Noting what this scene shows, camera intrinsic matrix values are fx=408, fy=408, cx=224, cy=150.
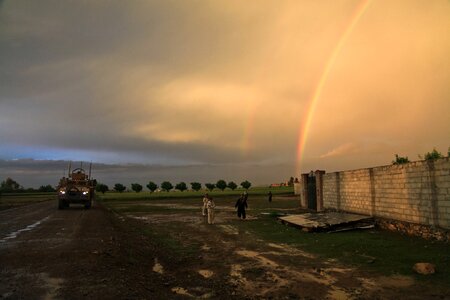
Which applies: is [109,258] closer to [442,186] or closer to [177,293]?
[177,293]

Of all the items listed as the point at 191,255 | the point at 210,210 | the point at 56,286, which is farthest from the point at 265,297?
the point at 210,210

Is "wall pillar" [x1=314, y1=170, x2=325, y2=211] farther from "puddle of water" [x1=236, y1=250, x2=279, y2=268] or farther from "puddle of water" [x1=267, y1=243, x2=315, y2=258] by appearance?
"puddle of water" [x1=236, y1=250, x2=279, y2=268]

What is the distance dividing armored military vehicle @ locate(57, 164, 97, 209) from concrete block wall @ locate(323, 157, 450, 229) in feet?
70.4

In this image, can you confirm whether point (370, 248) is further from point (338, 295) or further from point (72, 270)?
point (72, 270)

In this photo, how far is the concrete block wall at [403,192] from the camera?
520 inches

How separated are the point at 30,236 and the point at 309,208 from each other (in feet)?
72.7

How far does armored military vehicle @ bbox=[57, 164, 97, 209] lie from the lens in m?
33.8

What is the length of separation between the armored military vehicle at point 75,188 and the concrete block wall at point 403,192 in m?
21.5

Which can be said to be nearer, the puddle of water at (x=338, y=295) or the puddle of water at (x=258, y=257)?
the puddle of water at (x=338, y=295)

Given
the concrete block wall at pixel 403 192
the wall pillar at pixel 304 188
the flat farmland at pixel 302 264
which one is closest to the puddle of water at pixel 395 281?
the flat farmland at pixel 302 264

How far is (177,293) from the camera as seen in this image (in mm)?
7477

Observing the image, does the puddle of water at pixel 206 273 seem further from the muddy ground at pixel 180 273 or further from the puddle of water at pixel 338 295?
the puddle of water at pixel 338 295

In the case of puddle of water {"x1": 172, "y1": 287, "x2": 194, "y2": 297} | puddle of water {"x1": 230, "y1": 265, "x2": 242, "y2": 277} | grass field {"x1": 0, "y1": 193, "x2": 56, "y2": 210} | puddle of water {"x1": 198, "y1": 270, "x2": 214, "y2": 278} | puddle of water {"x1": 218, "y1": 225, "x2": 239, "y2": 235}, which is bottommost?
puddle of water {"x1": 172, "y1": 287, "x2": 194, "y2": 297}

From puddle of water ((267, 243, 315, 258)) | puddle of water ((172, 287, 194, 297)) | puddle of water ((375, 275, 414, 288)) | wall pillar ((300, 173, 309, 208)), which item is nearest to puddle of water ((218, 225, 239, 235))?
puddle of water ((267, 243, 315, 258))
